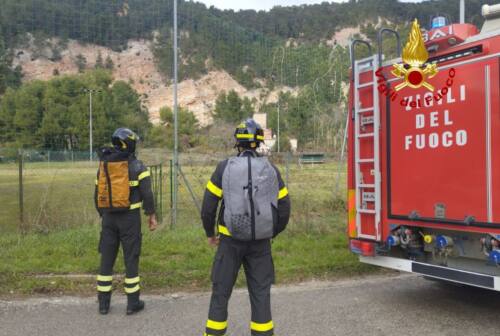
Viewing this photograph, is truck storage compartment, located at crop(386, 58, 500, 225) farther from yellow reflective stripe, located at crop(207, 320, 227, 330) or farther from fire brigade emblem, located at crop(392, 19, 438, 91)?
yellow reflective stripe, located at crop(207, 320, 227, 330)

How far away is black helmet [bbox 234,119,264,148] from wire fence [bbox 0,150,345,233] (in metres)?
5.15

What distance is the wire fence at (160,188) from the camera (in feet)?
29.3

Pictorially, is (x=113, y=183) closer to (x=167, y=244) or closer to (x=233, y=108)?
(x=167, y=244)

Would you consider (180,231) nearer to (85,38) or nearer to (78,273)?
(78,273)

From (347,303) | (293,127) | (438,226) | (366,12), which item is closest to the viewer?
(438,226)

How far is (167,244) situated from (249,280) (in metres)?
4.21

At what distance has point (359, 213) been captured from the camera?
527 cm

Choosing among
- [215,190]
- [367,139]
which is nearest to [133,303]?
[215,190]

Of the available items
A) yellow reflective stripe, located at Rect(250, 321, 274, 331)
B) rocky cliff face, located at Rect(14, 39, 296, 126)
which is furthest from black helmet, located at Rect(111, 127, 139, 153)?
rocky cliff face, located at Rect(14, 39, 296, 126)

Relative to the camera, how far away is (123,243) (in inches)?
190

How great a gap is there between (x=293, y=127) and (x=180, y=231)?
6539 mm

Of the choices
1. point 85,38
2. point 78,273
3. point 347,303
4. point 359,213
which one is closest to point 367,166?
point 359,213

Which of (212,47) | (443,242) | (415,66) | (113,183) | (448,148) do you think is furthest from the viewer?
(212,47)

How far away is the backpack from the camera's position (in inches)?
185
